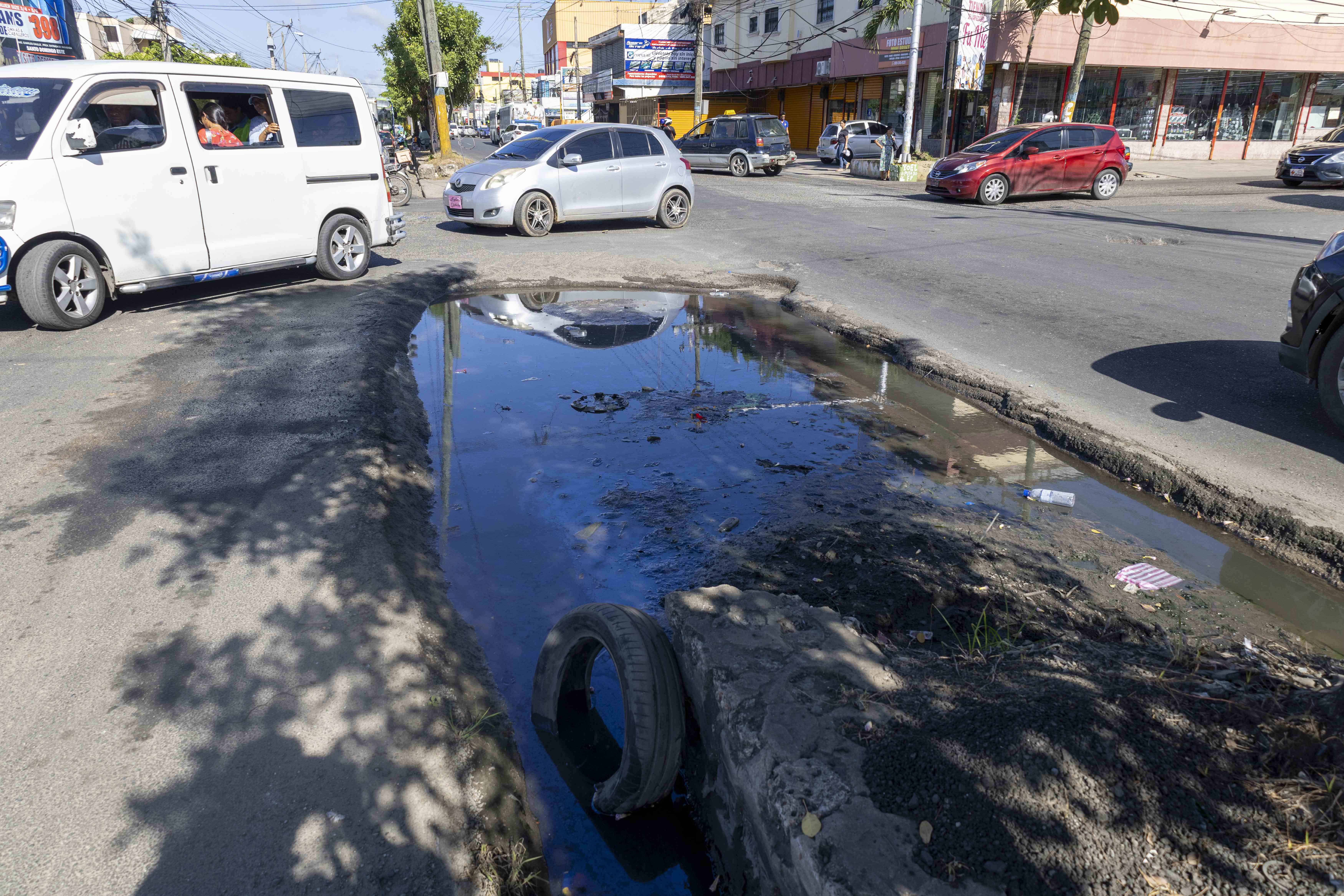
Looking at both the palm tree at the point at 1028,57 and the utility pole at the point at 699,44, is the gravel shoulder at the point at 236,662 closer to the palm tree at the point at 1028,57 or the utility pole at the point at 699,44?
the palm tree at the point at 1028,57

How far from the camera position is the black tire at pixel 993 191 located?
18375 millimetres

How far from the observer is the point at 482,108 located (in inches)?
4190

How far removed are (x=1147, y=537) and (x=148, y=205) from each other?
776cm

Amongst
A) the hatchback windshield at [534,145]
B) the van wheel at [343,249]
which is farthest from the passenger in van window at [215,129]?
the hatchback windshield at [534,145]

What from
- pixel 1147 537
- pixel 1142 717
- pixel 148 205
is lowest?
pixel 1147 537

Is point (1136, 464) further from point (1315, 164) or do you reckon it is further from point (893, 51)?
point (893, 51)

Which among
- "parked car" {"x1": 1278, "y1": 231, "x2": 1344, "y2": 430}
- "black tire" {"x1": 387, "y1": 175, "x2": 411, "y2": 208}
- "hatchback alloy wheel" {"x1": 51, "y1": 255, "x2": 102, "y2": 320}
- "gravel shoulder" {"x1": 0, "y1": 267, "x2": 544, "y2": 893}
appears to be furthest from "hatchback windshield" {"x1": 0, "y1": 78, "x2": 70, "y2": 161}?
"black tire" {"x1": 387, "y1": 175, "x2": 411, "y2": 208}

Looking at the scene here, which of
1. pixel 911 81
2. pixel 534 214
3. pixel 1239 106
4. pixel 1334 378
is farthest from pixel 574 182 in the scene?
pixel 1239 106

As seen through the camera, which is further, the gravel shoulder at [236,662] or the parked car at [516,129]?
the parked car at [516,129]

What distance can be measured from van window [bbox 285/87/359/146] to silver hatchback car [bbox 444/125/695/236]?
11.9ft

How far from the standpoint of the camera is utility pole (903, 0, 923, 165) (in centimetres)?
2386

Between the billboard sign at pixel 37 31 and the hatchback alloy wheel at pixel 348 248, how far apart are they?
15.0m

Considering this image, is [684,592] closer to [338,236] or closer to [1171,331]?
[1171,331]

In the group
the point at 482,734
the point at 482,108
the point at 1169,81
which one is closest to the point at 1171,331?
the point at 482,734
